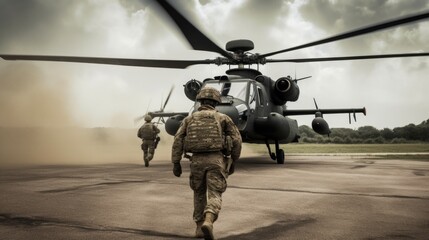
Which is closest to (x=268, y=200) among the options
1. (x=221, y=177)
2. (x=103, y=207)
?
(x=221, y=177)

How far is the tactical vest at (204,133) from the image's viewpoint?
13.2 feet

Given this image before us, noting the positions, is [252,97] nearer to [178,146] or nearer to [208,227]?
[178,146]

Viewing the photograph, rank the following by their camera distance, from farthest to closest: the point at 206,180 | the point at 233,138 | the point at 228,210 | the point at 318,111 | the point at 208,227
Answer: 1. the point at 318,111
2. the point at 228,210
3. the point at 233,138
4. the point at 206,180
5. the point at 208,227

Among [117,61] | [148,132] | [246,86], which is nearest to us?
[117,61]

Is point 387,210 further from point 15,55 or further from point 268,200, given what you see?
point 15,55

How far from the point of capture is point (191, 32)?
7.87 metres

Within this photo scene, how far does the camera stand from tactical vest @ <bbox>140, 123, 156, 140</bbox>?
12.9 meters

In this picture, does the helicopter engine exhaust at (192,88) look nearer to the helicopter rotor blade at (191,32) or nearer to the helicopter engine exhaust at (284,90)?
the helicopter rotor blade at (191,32)

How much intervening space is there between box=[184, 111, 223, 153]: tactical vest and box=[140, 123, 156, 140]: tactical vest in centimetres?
891

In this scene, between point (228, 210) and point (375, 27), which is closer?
point (228, 210)

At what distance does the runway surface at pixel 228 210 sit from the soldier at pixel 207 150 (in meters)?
0.36

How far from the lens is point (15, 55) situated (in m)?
8.88

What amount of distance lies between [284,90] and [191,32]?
5934 millimetres

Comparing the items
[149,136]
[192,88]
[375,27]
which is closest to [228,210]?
[375,27]
